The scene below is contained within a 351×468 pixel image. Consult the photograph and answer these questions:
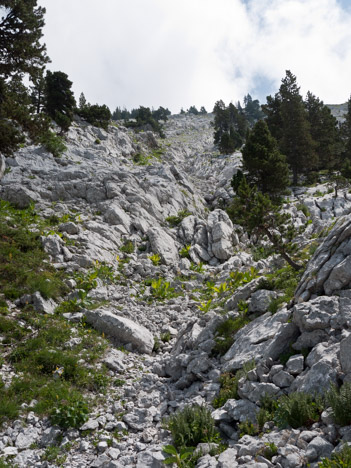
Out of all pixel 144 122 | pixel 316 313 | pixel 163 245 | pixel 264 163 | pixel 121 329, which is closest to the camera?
pixel 316 313

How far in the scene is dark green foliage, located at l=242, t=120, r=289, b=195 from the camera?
1129 inches

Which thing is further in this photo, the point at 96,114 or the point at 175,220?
the point at 96,114

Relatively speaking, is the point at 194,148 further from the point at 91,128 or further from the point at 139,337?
the point at 139,337

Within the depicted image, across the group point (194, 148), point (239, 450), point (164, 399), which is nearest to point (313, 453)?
point (239, 450)

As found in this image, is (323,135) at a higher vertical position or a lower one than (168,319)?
higher

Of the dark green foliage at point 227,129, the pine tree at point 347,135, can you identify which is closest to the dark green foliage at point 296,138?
the pine tree at point 347,135

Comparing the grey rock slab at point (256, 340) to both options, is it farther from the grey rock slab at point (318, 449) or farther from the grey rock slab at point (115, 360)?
the grey rock slab at point (115, 360)

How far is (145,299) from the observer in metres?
16.1

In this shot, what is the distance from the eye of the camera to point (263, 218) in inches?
552

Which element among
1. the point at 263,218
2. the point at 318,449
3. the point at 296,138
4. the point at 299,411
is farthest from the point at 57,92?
the point at 318,449

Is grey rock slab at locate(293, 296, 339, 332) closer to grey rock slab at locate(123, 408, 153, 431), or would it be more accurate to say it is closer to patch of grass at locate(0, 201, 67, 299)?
grey rock slab at locate(123, 408, 153, 431)

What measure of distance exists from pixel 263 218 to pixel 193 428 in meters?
9.99

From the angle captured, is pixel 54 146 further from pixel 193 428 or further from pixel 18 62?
pixel 193 428

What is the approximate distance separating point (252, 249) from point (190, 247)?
496cm
